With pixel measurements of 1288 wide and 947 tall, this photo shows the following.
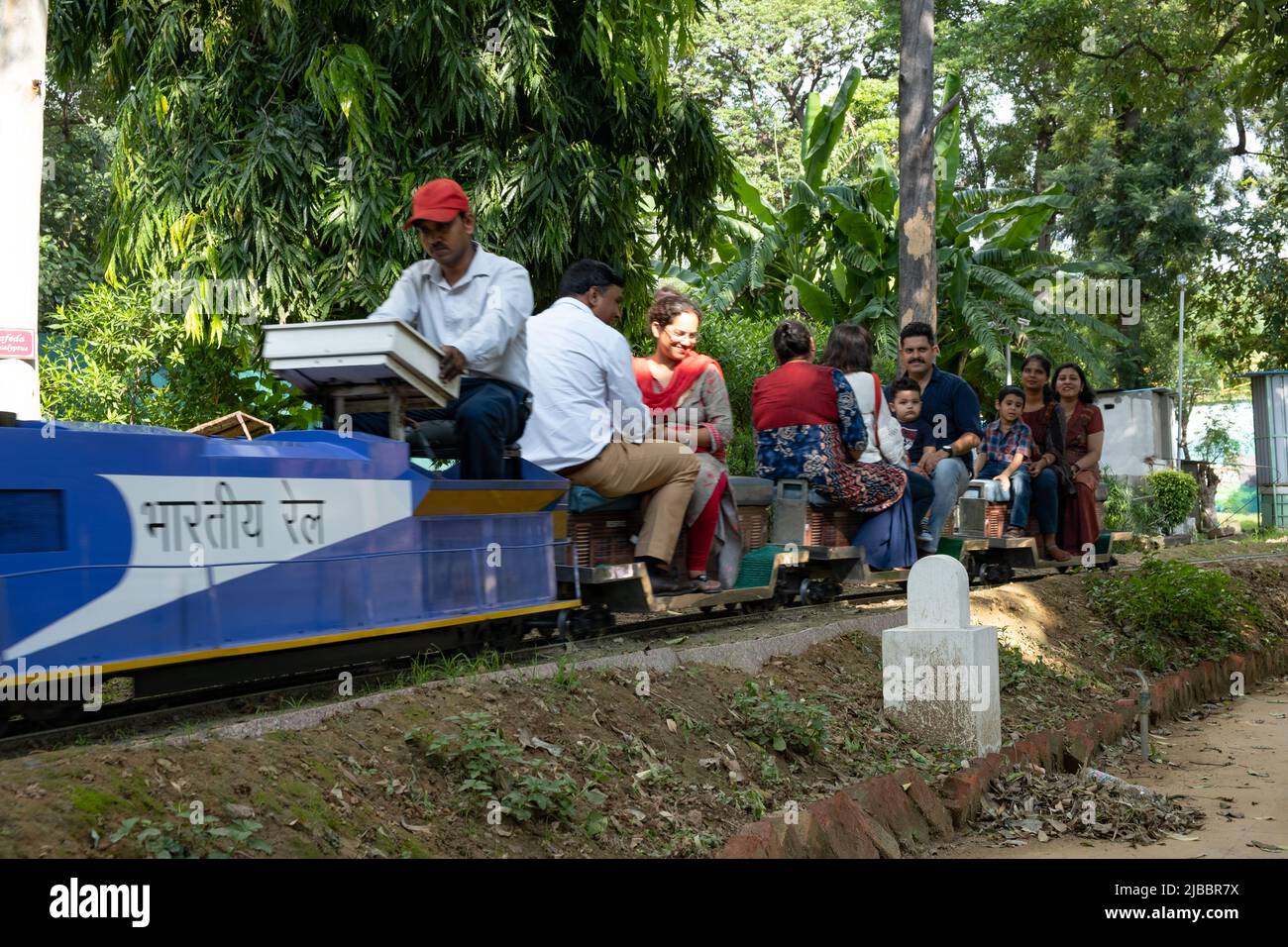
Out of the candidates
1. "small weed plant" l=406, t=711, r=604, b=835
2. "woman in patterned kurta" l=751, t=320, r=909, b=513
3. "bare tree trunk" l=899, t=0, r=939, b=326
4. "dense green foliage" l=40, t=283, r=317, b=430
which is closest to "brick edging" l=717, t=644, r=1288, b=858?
"small weed plant" l=406, t=711, r=604, b=835

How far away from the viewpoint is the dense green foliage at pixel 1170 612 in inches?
420

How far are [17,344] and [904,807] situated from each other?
552 cm

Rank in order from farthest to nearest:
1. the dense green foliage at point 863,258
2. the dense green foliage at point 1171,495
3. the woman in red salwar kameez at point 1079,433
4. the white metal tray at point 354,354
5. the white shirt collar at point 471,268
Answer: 1. the dense green foliage at point 1171,495
2. the dense green foliage at point 863,258
3. the woman in red salwar kameez at point 1079,433
4. the white shirt collar at point 471,268
5. the white metal tray at point 354,354

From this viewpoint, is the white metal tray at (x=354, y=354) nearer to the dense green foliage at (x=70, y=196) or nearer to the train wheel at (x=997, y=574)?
the train wheel at (x=997, y=574)

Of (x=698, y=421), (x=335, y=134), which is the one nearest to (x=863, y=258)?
(x=335, y=134)

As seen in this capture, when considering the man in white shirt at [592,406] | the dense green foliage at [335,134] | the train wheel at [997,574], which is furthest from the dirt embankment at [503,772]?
the dense green foliage at [335,134]

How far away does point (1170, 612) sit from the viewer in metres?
10.9

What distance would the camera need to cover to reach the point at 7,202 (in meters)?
8.15

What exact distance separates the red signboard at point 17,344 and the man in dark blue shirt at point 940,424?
622 cm

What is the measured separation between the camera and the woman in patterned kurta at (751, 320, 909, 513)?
31.0 ft

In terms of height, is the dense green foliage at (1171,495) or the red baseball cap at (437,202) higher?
the red baseball cap at (437,202)

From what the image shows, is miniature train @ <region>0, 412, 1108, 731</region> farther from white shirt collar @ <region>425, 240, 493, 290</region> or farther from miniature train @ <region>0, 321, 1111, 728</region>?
white shirt collar @ <region>425, 240, 493, 290</region>

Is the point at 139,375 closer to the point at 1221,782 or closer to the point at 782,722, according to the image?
the point at 782,722

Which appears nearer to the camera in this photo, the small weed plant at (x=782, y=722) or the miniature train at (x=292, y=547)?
the miniature train at (x=292, y=547)
